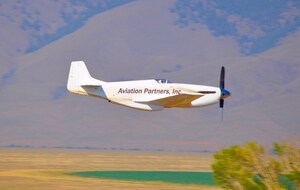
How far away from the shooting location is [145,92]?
57.3 m

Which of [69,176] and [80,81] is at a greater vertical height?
[80,81]

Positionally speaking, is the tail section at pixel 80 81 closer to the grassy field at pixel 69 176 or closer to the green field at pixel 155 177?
the grassy field at pixel 69 176

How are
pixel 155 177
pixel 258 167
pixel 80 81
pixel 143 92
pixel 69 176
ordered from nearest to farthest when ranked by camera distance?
pixel 258 167 → pixel 143 92 → pixel 80 81 → pixel 69 176 → pixel 155 177

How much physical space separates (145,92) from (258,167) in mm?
8112

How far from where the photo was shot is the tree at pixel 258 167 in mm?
55094

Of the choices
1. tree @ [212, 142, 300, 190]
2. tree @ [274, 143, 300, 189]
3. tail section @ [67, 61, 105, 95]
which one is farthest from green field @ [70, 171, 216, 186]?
tree @ [274, 143, 300, 189]

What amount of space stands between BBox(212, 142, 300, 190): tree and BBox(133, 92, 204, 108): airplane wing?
4189 millimetres

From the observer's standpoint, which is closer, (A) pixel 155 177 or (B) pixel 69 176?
(B) pixel 69 176

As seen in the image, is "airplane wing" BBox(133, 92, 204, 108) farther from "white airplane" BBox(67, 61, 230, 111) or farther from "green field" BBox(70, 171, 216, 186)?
"green field" BBox(70, 171, 216, 186)

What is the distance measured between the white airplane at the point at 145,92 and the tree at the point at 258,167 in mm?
4012

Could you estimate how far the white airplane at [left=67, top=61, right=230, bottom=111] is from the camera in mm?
56812

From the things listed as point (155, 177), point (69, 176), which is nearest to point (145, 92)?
point (69, 176)

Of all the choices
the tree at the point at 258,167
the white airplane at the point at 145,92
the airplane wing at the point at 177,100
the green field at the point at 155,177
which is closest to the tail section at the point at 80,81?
the white airplane at the point at 145,92

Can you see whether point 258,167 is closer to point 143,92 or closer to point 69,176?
point 143,92
